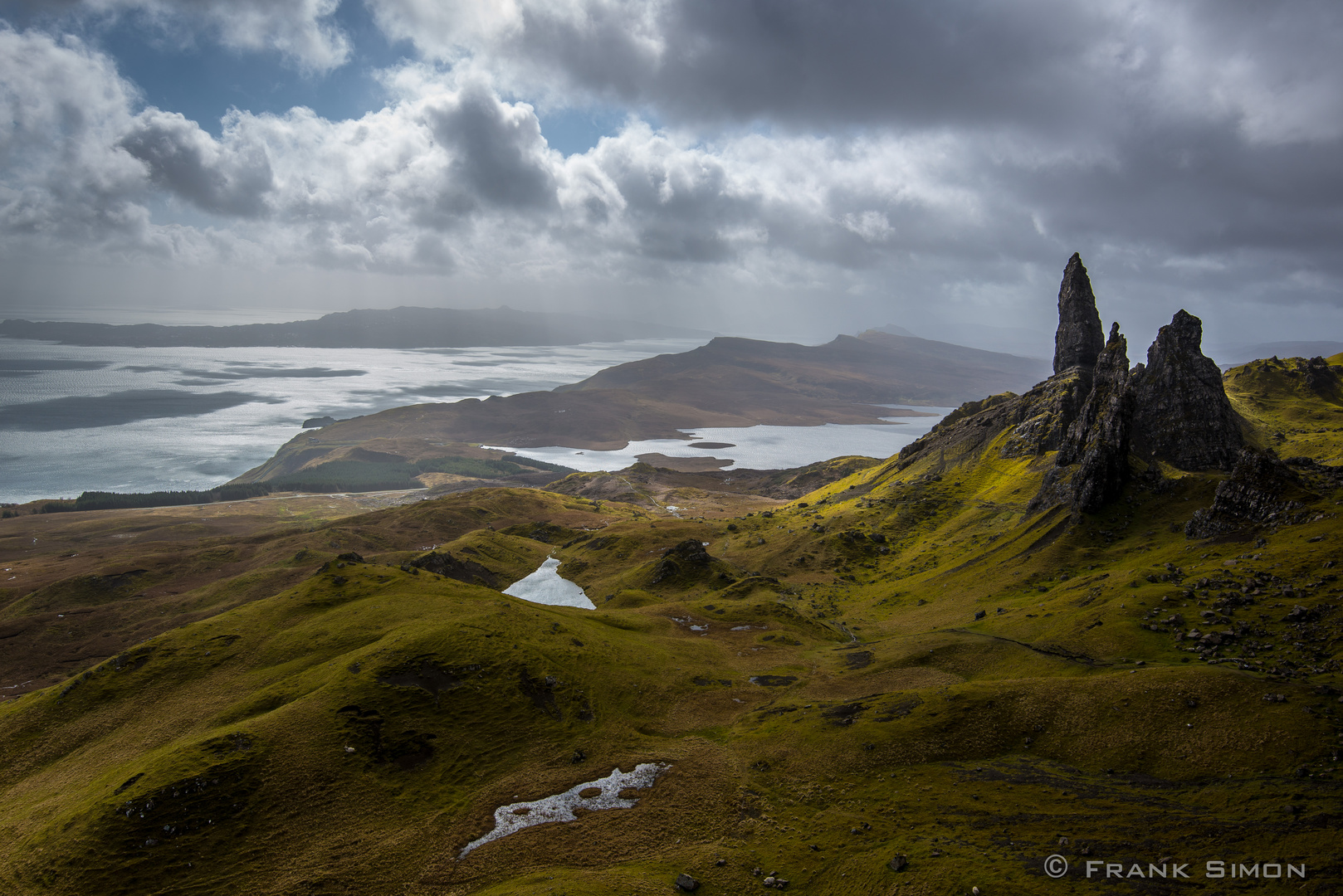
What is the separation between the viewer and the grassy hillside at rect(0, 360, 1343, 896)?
3616 cm

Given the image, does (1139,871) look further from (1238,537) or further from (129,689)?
(129,689)

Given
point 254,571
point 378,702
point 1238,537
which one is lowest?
point 254,571

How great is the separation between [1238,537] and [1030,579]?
2328 centimetres

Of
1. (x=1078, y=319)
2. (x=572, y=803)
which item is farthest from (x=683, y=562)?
(x=1078, y=319)

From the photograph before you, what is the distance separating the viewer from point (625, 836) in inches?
1623

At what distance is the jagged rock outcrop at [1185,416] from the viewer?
105812 millimetres

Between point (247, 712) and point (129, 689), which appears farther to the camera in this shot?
point (129, 689)

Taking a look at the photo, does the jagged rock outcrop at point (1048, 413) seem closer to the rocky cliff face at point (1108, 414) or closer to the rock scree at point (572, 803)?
the rocky cliff face at point (1108, 414)

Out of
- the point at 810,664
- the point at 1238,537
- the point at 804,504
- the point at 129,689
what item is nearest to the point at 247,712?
the point at 129,689

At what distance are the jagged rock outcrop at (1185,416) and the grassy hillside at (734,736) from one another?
22872 millimetres

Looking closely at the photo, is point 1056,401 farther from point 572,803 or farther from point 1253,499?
point 572,803

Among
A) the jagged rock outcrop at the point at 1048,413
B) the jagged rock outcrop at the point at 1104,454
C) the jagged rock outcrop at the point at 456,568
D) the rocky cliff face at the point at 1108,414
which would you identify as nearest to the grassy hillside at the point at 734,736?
the jagged rock outcrop at the point at 1104,454

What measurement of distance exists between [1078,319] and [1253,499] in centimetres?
10769

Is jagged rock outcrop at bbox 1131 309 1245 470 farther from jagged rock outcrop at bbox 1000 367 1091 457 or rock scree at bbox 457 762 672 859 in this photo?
rock scree at bbox 457 762 672 859
